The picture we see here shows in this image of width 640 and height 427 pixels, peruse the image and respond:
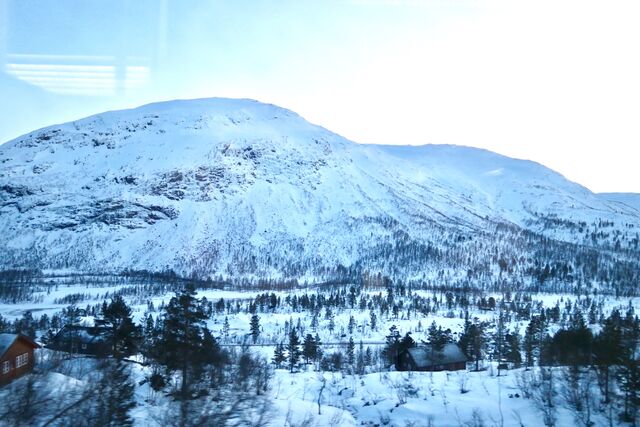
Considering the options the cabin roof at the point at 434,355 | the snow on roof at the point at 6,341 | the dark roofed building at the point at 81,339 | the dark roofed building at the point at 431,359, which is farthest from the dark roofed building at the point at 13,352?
the cabin roof at the point at 434,355

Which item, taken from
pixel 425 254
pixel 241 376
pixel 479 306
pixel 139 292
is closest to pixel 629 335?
pixel 241 376

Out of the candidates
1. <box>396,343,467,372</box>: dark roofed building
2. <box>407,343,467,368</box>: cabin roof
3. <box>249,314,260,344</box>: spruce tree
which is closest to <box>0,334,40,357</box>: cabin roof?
<box>396,343,467,372</box>: dark roofed building

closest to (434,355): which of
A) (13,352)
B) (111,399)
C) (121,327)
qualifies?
(121,327)

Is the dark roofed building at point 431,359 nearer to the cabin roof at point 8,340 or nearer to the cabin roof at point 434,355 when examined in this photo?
the cabin roof at point 434,355

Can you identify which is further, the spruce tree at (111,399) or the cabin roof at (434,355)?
the cabin roof at (434,355)

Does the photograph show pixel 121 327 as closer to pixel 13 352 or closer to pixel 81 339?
pixel 81 339

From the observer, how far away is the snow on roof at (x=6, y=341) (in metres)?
21.6

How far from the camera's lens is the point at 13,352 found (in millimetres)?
21953

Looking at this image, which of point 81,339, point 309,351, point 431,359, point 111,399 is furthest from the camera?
point 309,351

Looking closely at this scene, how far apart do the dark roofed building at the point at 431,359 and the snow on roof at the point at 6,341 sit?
29.0 metres

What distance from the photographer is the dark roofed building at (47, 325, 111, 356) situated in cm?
2782

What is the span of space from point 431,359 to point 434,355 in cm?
64

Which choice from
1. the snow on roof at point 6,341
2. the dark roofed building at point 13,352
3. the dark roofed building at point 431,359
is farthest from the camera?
the dark roofed building at point 431,359

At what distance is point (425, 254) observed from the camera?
185m
